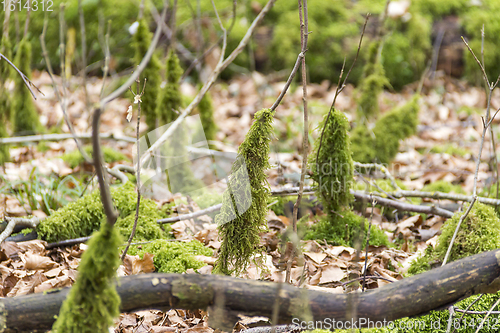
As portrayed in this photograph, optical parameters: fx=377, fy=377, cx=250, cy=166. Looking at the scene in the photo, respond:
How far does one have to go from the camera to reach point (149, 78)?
11.6 feet

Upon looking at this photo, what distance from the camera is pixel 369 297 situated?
144 cm

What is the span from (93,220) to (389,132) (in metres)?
3.13

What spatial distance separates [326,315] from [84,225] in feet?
6.22

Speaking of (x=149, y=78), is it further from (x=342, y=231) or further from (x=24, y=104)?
(x=342, y=231)

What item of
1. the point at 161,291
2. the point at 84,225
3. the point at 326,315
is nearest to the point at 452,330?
the point at 326,315

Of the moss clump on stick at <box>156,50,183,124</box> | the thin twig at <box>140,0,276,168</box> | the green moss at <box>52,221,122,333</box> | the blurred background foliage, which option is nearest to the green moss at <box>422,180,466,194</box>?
the thin twig at <box>140,0,276,168</box>

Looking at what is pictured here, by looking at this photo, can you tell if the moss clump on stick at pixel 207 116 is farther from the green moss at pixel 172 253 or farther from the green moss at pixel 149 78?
the green moss at pixel 172 253

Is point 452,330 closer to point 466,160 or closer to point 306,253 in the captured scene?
point 306,253

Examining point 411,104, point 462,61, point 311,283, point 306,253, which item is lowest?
point 311,283

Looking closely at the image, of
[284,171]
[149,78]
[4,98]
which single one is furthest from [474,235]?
[4,98]

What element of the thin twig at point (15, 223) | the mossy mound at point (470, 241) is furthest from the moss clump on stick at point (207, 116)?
the mossy mound at point (470, 241)

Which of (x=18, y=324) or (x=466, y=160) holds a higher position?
(x=466, y=160)

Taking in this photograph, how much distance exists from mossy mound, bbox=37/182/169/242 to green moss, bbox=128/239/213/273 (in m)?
0.16

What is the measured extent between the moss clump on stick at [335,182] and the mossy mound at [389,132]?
5.30 feet
